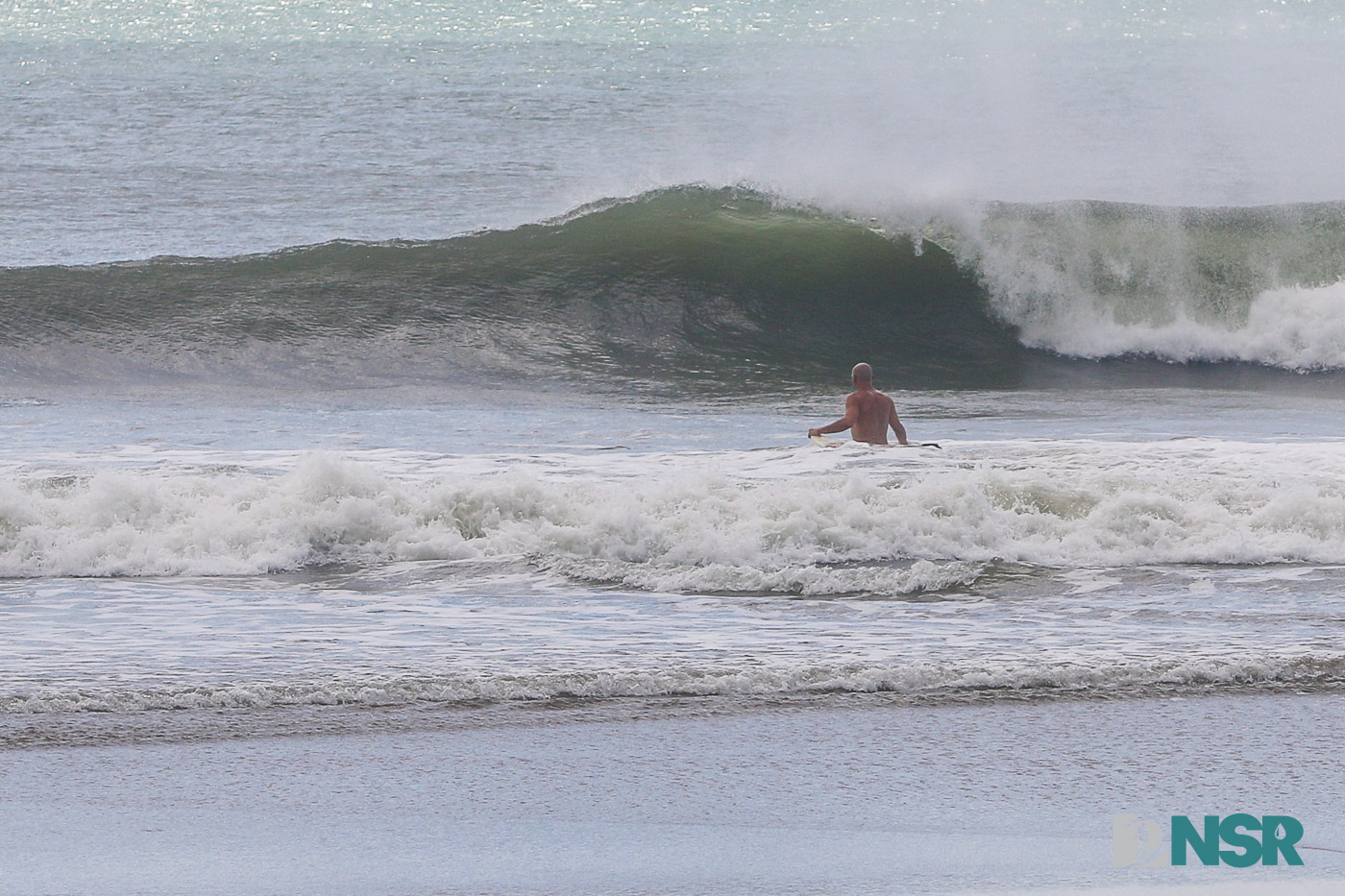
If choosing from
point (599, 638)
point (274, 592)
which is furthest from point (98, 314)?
point (599, 638)

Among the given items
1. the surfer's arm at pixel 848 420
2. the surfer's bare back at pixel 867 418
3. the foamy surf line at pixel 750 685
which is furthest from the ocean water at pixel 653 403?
the surfer's bare back at pixel 867 418

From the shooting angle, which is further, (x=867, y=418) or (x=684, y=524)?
(x=867, y=418)

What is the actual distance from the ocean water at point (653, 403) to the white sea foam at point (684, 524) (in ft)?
0.08

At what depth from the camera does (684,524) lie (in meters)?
6.72

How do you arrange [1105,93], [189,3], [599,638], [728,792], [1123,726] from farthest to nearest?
[189,3] < [1105,93] < [599,638] < [1123,726] < [728,792]

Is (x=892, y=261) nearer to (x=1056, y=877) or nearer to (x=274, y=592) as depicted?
(x=274, y=592)

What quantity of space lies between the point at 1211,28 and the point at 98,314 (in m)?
41.6

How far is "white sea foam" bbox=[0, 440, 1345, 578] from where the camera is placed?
6449mm

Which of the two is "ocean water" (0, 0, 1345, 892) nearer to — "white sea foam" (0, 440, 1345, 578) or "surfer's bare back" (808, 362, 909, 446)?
"white sea foam" (0, 440, 1345, 578)

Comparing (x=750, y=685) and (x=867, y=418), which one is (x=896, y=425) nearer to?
(x=867, y=418)

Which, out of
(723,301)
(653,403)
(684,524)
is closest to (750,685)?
(684,524)

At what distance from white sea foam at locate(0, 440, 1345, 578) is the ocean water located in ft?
0.08

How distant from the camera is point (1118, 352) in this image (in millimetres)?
15477

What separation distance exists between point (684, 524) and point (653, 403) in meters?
5.88
